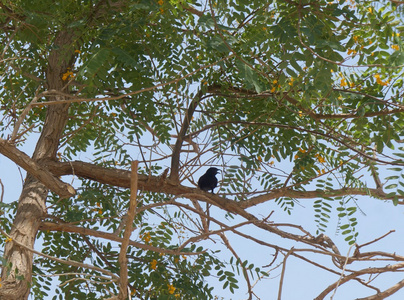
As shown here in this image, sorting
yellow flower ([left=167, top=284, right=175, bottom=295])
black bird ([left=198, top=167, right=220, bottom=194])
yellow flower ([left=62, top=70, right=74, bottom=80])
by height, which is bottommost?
yellow flower ([left=167, top=284, right=175, bottom=295])

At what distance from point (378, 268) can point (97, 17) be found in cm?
260

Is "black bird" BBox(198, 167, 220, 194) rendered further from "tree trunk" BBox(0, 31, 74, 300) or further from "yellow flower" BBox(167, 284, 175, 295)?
"tree trunk" BBox(0, 31, 74, 300)

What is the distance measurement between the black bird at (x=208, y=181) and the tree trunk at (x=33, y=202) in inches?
46.5

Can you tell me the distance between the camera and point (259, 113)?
4277mm

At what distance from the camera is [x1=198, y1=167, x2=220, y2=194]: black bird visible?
440cm

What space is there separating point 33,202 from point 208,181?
4.38 feet

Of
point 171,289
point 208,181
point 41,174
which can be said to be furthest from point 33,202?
point 208,181

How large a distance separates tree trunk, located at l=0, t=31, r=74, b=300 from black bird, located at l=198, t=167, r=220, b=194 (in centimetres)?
118

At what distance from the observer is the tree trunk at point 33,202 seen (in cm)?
352

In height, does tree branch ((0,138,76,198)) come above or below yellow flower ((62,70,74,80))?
below

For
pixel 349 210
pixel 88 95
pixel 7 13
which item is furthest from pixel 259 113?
pixel 7 13

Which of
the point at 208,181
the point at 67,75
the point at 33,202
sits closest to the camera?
the point at 33,202

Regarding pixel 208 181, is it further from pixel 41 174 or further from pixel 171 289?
pixel 41 174

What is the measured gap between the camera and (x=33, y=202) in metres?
4.05
